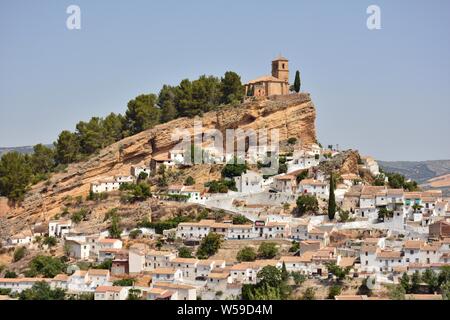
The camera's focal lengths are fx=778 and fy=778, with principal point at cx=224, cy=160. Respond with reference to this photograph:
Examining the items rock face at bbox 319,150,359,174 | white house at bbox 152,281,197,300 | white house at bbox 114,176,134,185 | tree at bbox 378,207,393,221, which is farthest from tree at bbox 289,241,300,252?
white house at bbox 114,176,134,185

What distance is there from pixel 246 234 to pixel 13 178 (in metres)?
12.6

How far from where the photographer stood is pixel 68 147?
3609 centimetres

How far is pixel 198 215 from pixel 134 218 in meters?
2.46

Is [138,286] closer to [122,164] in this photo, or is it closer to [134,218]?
[134,218]

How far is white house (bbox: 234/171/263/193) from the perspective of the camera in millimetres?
28375

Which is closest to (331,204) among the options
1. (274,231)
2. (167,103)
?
(274,231)

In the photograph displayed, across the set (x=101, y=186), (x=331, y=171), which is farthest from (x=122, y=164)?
(x=331, y=171)

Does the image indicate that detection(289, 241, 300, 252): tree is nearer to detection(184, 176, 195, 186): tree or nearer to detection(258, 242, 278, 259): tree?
detection(258, 242, 278, 259): tree

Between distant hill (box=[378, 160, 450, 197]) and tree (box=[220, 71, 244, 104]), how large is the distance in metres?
21.6

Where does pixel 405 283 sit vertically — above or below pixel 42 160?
below

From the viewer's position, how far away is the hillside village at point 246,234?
877 inches

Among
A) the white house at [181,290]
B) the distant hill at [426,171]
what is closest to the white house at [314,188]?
the white house at [181,290]

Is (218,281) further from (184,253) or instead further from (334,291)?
(334,291)

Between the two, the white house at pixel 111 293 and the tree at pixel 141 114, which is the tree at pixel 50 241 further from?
the tree at pixel 141 114
